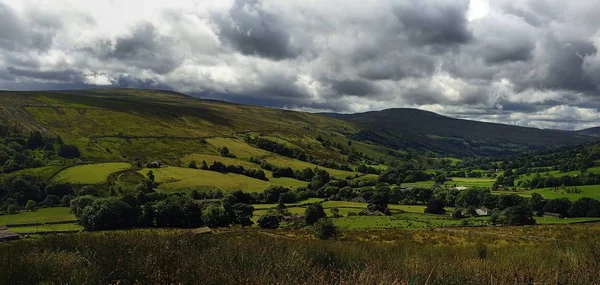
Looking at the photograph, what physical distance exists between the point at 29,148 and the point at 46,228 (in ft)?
305

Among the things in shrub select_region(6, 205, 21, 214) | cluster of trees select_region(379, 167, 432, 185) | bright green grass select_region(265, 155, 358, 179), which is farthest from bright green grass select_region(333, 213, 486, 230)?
cluster of trees select_region(379, 167, 432, 185)

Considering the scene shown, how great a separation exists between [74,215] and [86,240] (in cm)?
9313

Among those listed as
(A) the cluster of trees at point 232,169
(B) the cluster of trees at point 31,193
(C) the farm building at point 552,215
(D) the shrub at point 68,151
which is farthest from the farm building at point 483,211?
(D) the shrub at point 68,151

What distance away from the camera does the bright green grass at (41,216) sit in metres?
82.4

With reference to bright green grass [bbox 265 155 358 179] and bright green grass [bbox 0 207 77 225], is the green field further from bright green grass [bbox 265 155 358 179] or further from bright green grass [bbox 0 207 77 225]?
bright green grass [bbox 265 155 358 179]

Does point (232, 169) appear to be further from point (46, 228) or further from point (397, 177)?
point (46, 228)

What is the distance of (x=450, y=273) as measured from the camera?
31.9 ft

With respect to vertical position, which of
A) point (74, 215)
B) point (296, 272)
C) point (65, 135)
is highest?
point (296, 272)

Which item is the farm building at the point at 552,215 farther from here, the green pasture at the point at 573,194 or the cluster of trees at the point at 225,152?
the cluster of trees at the point at 225,152

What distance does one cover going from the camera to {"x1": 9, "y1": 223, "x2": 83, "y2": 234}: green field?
72.6 metres

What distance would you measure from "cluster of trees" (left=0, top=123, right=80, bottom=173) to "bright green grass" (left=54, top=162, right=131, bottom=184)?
54.2ft

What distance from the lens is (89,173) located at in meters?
126

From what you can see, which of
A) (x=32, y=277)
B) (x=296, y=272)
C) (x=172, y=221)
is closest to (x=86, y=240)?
(x=32, y=277)

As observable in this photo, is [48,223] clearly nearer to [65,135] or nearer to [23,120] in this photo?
[65,135]
